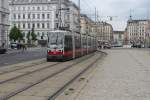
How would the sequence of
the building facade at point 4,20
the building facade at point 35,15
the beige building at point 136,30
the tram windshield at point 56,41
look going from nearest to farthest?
1. the tram windshield at point 56,41
2. the building facade at point 4,20
3. the building facade at point 35,15
4. the beige building at point 136,30

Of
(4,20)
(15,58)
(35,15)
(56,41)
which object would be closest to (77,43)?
(15,58)

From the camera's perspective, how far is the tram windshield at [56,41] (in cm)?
3528

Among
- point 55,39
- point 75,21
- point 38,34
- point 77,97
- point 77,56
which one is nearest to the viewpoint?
point 77,97

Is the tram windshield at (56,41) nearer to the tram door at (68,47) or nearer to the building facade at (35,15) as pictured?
the tram door at (68,47)

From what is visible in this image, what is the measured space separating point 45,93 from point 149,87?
4345 millimetres

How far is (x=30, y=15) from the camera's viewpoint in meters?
149

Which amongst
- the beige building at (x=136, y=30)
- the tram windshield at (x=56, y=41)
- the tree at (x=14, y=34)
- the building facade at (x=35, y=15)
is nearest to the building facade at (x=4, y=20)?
the tree at (x=14, y=34)

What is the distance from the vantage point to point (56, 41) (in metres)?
35.4

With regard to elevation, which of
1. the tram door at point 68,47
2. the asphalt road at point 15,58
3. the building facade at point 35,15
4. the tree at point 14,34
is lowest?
the asphalt road at point 15,58

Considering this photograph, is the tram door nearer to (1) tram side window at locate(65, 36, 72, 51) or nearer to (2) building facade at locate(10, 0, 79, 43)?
(1) tram side window at locate(65, 36, 72, 51)

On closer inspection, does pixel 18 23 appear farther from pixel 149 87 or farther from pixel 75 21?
pixel 149 87

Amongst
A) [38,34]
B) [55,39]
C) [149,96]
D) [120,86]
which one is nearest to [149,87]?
[120,86]

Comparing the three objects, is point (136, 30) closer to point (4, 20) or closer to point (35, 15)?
point (35, 15)

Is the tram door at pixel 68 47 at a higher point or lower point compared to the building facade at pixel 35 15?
lower
